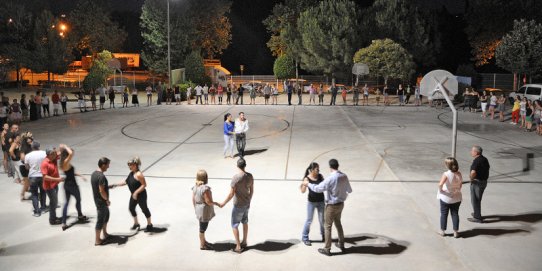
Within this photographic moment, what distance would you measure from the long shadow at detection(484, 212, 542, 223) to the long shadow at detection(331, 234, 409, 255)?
2518 millimetres

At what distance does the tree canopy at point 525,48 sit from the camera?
3631cm

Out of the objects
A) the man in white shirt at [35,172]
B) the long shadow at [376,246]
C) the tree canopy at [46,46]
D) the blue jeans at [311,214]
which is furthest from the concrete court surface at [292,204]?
the tree canopy at [46,46]

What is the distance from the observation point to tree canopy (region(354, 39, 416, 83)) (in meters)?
38.8

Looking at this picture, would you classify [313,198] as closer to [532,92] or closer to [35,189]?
[35,189]

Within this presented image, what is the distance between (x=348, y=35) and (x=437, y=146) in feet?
90.9

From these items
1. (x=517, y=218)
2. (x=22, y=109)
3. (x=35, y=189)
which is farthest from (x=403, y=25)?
(x=35, y=189)

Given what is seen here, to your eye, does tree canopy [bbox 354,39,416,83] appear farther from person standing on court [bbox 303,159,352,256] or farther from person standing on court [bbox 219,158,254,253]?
person standing on court [bbox 219,158,254,253]

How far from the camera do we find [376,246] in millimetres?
8727

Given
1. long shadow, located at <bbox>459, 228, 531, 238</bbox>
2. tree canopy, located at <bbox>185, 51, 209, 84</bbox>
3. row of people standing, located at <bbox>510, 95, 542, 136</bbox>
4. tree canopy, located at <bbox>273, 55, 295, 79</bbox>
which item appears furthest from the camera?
tree canopy, located at <bbox>273, 55, 295, 79</bbox>

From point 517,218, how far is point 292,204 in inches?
194

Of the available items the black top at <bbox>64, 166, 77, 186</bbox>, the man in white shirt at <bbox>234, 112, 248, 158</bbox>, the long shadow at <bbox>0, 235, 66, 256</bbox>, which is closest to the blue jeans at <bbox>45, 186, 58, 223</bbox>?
the black top at <bbox>64, 166, 77, 186</bbox>

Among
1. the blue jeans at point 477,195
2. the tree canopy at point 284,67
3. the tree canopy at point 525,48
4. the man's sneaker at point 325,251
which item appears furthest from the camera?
the tree canopy at point 284,67

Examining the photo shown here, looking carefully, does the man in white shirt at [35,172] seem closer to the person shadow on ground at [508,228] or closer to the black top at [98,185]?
the black top at [98,185]

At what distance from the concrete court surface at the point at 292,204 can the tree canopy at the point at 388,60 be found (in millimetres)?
16710
